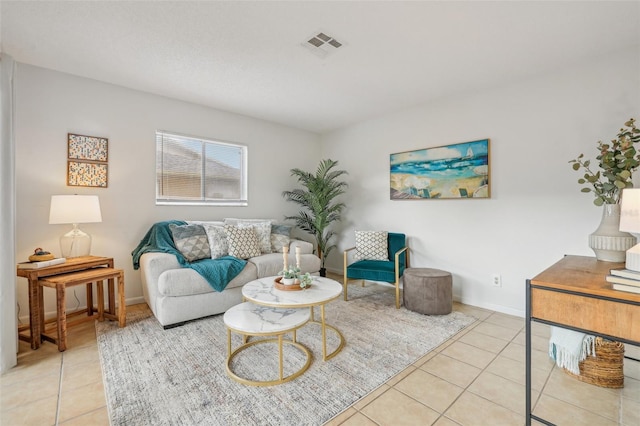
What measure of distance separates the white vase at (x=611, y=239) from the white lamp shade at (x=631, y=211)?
0.56 metres

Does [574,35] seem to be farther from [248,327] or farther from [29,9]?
[29,9]

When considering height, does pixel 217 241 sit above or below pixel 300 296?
above

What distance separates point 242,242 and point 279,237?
2.06 ft

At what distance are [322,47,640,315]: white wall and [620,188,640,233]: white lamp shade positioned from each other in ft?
5.14

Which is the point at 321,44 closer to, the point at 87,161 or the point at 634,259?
the point at 634,259

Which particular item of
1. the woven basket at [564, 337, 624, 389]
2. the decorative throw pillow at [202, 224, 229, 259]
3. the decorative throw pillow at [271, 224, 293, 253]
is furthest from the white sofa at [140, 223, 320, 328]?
the woven basket at [564, 337, 624, 389]

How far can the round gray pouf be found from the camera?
9.36ft

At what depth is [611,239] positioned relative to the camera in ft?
5.57

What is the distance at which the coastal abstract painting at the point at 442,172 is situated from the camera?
3.12 meters

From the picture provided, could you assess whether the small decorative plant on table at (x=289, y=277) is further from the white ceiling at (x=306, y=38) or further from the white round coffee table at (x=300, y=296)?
the white ceiling at (x=306, y=38)

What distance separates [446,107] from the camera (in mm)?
3395

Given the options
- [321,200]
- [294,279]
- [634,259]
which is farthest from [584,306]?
[321,200]

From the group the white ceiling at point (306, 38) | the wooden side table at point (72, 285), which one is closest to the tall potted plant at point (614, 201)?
the white ceiling at point (306, 38)

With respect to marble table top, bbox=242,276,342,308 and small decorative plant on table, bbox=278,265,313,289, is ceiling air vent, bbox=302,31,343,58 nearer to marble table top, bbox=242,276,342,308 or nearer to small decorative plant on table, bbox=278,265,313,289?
small decorative plant on table, bbox=278,265,313,289
